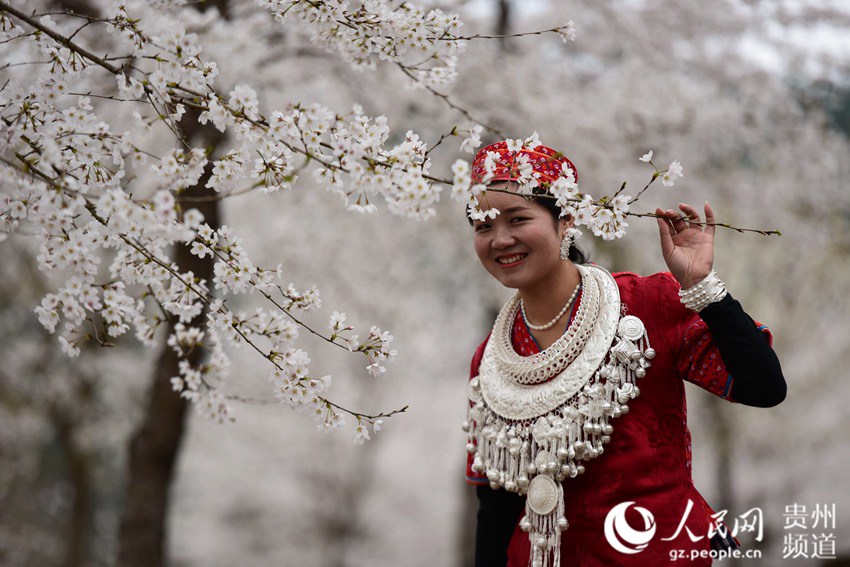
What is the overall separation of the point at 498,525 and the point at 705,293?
36.9 inches

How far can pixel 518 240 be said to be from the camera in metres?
2.00

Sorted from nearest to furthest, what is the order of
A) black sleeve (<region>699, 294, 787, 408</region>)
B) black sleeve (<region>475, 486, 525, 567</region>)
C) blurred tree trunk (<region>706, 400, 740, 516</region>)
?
black sleeve (<region>699, 294, 787, 408</region>) → black sleeve (<region>475, 486, 525, 567</region>) → blurred tree trunk (<region>706, 400, 740, 516</region>)

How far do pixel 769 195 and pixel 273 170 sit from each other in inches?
259

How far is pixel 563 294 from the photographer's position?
2.14 metres

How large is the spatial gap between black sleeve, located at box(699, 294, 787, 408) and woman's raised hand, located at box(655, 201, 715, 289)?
3.5 inches

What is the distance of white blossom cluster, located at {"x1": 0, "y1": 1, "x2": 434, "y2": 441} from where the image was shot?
1581 millimetres

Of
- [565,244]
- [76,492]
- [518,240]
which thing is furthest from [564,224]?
[76,492]

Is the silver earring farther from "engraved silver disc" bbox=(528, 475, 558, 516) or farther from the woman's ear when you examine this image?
"engraved silver disc" bbox=(528, 475, 558, 516)

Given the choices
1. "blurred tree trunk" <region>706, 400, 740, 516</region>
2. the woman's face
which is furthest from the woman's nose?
"blurred tree trunk" <region>706, 400, 740, 516</region>

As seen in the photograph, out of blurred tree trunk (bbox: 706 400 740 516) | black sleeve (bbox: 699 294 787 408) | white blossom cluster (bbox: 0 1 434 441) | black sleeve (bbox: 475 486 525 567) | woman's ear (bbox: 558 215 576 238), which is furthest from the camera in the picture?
blurred tree trunk (bbox: 706 400 740 516)

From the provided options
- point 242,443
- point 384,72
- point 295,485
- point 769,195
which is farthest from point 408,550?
point 384,72

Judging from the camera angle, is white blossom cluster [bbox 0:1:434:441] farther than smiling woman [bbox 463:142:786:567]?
No

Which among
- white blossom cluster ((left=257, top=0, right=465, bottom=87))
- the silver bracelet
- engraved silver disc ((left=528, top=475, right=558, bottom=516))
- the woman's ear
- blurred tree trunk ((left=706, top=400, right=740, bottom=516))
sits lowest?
engraved silver disc ((left=528, top=475, right=558, bottom=516))

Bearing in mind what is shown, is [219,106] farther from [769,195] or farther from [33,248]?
[33,248]
